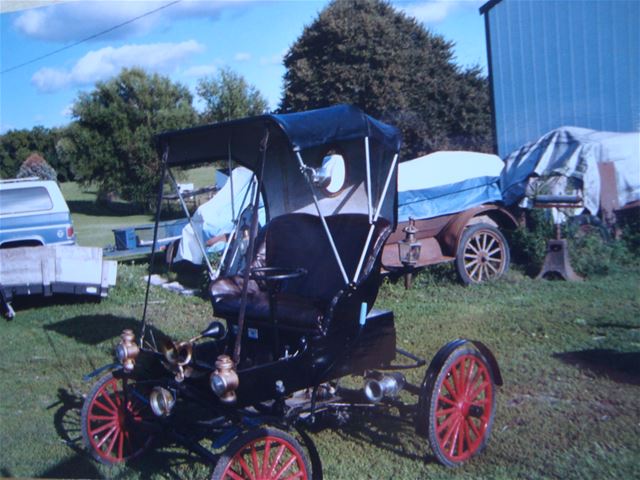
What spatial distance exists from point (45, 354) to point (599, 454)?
484 centimetres

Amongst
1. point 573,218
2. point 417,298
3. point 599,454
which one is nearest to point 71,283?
point 417,298

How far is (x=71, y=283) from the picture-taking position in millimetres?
8094

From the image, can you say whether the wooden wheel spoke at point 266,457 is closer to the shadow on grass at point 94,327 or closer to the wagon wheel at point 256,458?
the wagon wheel at point 256,458

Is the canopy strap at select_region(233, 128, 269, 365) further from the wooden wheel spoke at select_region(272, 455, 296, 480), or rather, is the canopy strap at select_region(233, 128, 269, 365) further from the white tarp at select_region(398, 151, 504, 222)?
the white tarp at select_region(398, 151, 504, 222)

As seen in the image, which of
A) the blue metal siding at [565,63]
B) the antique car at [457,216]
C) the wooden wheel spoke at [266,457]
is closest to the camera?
the wooden wheel spoke at [266,457]

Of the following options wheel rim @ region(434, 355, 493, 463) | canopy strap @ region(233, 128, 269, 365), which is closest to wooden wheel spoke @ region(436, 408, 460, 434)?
wheel rim @ region(434, 355, 493, 463)

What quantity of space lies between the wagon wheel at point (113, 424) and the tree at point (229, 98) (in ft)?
7.51

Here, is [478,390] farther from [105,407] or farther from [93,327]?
[93,327]

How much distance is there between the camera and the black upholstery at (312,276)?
3.95 metres

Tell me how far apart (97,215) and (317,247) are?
161 inches

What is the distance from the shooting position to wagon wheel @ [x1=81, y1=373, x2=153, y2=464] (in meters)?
4.11

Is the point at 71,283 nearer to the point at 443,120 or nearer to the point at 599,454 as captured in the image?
the point at 443,120

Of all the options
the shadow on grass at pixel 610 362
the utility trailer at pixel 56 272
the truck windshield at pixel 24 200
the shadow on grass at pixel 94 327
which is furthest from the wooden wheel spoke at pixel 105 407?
the truck windshield at pixel 24 200

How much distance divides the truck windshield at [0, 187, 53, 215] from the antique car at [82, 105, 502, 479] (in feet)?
16.3
